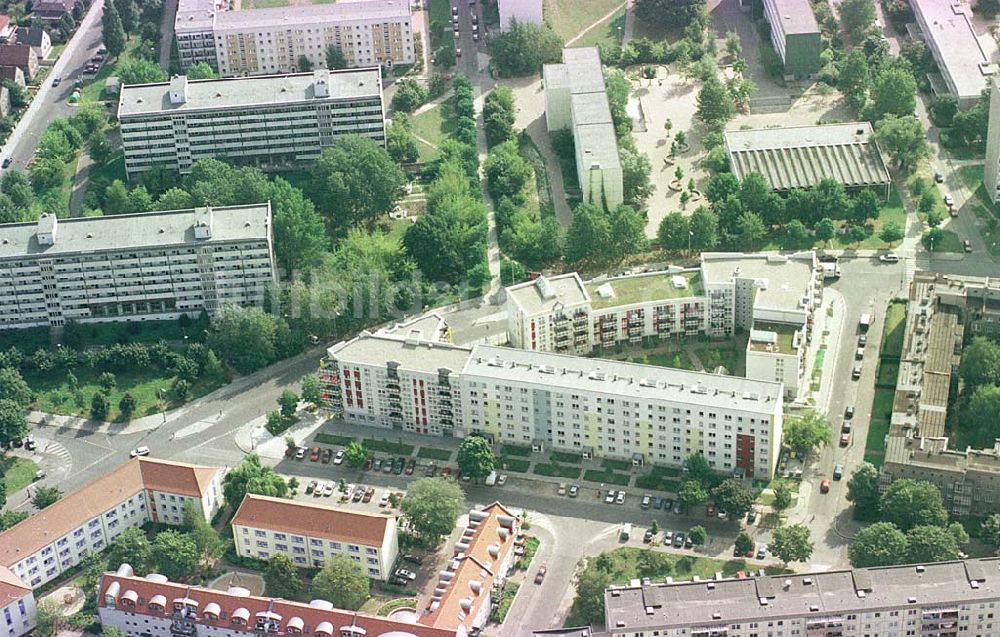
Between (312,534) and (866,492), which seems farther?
(866,492)

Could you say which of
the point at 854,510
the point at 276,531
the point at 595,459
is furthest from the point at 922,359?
the point at 276,531

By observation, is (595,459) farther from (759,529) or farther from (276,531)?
(276,531)

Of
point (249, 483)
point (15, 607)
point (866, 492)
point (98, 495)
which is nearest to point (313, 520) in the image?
point (249, 483)

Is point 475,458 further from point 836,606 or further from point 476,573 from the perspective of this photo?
point 836,606

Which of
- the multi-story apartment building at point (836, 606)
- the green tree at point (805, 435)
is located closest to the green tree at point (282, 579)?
the multi-story apartment building at point (836, 606)

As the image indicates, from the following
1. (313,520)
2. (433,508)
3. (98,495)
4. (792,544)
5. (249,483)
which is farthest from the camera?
(249,483)

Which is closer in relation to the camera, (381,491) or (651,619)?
(651,619)
